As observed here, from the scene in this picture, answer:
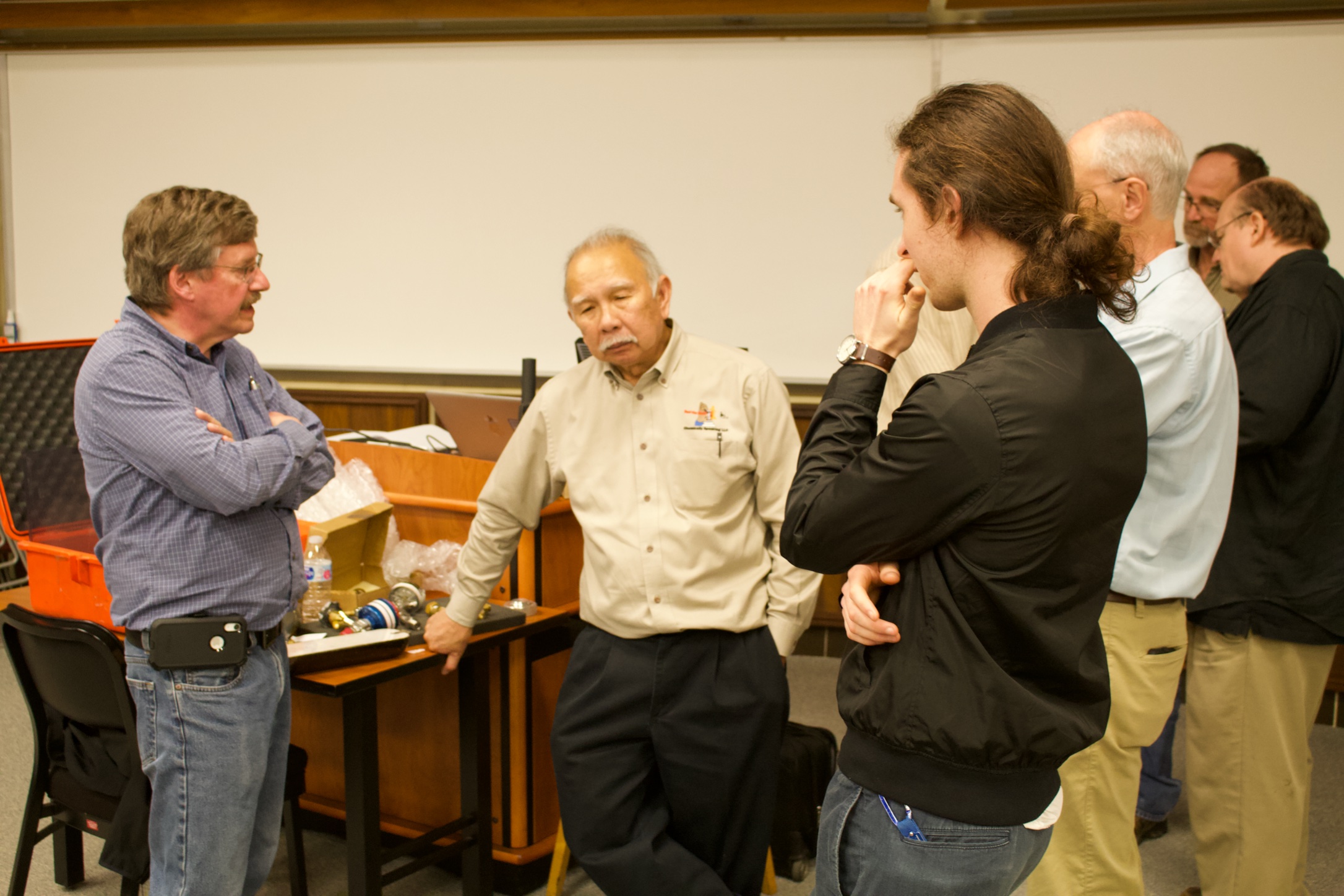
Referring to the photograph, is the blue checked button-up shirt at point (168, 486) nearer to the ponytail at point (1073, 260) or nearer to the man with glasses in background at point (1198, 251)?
the ponytail at point (1073, 260)

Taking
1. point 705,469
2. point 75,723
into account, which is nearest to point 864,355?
point 705,469

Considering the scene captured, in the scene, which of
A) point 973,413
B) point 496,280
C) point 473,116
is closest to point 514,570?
point 973,413

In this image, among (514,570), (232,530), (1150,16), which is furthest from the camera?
(1150,16)

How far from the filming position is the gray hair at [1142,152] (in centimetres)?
172

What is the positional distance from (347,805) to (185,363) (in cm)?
98

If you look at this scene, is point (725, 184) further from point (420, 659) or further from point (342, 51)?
point (420, 659)

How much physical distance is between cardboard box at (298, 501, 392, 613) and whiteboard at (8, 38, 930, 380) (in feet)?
6.98

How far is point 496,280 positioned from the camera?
4555 millimetres

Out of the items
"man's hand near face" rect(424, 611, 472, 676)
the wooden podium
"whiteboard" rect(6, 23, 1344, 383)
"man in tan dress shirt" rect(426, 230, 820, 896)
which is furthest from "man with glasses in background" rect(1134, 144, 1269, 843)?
"man's hand near face" rect(424, 611, 472, 676)

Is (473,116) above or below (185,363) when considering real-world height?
above

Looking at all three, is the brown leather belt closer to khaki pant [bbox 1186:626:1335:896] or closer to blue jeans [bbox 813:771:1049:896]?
khaki pant [bbox 1186:626:1335:896]

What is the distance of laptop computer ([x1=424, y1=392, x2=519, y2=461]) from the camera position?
2.86 metres

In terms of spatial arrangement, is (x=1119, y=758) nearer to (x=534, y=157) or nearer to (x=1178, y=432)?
(x=1178, y=432)

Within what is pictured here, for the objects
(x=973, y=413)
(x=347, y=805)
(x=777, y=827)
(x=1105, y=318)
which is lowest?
Answer: (x=777, y=827)
